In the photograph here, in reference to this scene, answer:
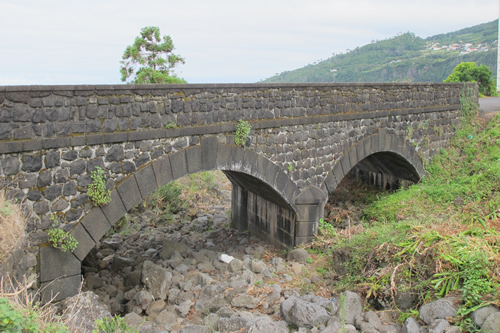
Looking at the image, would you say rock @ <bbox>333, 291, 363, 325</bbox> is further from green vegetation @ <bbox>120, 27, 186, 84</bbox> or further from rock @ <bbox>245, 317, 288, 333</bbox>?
green vegetation @ <bbox>120, 27, 186, 84</bbox>

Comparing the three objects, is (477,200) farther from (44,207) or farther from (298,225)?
(44,207)

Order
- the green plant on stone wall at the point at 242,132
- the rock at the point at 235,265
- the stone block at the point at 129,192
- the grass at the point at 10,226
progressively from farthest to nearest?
the rock at the point at 235,265 < the green plant on stone wall at the point at 242,132 < the stone block at the point at 129,192 < the grass at the point at 10,226

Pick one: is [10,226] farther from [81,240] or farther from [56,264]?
[81,240]

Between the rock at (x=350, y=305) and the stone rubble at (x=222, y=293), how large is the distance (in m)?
0.01

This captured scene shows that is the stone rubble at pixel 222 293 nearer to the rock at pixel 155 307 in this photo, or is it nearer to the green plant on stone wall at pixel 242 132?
the rock at pixel 155 307

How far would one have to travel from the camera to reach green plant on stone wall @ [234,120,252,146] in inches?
324

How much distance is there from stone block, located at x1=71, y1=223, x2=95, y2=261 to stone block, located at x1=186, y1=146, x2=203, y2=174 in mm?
1960

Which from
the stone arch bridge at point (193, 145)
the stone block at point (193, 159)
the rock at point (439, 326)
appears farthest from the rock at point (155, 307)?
the rock at point (439, 326)

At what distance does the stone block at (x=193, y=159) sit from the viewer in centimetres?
763

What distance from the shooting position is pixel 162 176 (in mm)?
7359

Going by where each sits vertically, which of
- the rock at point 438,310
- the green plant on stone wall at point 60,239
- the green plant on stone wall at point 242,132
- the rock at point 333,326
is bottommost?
the rock at point 333,326

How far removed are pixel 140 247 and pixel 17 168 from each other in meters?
4.76

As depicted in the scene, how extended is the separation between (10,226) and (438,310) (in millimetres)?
5354

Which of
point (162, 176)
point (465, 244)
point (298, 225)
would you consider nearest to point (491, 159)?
point (298, 225)
